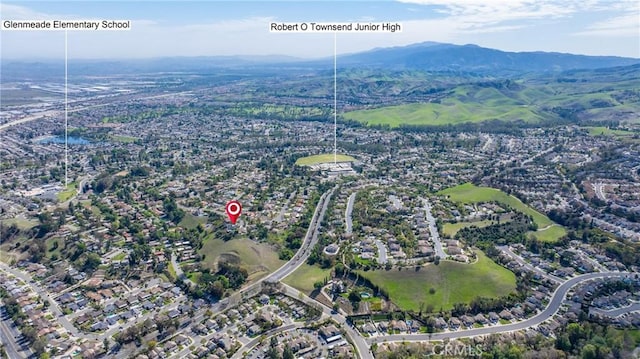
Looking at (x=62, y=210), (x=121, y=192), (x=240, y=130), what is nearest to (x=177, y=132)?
(x=240, y=130)

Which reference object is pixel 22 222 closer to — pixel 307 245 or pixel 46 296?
pixel 46 296

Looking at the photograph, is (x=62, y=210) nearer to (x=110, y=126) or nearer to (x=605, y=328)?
(x=605, y=328)

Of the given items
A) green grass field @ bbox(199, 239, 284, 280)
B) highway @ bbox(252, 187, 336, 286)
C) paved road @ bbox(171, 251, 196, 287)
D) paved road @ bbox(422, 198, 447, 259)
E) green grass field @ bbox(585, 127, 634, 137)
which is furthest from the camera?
green grass field @ bbox(585, 127, 634, 137)

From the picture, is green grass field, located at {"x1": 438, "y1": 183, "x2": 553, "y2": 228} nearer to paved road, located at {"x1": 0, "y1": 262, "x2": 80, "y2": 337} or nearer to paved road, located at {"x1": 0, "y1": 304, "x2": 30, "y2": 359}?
paved road, located at {"x1": 0, "y1": 262, "x2": 80, "y2": 337}

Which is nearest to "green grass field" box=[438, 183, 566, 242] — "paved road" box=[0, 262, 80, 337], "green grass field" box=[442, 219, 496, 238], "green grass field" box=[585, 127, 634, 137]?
"green grass field" box=[442, 219, 496, 238]

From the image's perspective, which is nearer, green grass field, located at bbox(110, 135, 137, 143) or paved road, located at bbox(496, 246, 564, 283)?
paved road, located at bbox(496, 246, 564, 283)

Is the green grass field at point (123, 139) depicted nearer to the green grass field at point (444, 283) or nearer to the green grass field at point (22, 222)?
the green grass field at point (22, 222)

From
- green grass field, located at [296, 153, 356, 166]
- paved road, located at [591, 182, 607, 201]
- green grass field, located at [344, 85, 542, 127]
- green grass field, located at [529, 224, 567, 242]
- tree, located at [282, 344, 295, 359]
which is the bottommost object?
tree, located at [282, 344, 295, 359]
